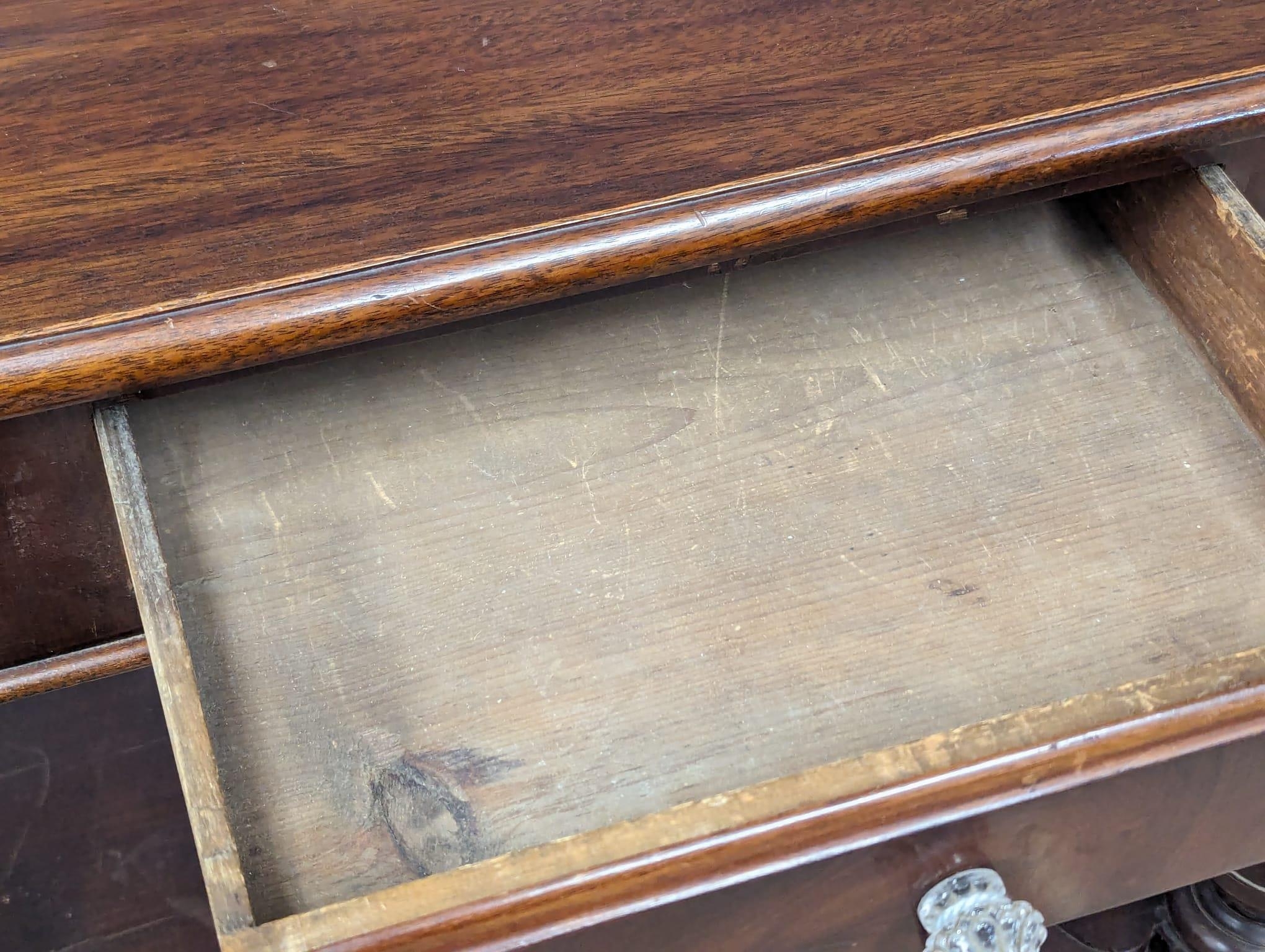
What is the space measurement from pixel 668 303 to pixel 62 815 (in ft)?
1.71

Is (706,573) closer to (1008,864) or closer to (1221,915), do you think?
(1008,864)

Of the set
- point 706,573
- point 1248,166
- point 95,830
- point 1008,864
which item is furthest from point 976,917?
point 95,830

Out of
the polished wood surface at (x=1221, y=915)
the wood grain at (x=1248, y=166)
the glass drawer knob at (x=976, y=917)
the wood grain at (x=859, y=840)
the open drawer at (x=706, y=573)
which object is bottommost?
the polished wood surface at (x=1221, y=915)

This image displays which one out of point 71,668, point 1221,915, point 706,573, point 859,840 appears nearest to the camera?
Result: point 859,840

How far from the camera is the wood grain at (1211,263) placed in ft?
1.68

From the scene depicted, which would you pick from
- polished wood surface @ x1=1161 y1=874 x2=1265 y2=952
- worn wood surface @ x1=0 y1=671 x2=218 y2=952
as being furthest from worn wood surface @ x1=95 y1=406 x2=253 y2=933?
polished wood surface @ x1=1161 y1=874 x2=1265 y2=952

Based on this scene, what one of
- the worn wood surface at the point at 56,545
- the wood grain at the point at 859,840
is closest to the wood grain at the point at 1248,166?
the wood grain at the point at 859,840

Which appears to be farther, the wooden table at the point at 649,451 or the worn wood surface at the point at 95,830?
the worn wood surface at the point at 95,830

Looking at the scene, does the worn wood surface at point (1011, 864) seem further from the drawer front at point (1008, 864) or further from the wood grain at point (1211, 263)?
the wood grain at point (1211, 263)

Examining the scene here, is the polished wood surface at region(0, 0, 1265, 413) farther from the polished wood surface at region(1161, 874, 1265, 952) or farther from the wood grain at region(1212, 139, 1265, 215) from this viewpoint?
the polished wood surface at region(1161, 874, 1265, 952)

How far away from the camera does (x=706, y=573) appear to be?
1.55ft

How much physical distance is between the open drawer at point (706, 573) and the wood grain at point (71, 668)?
15 centimetres

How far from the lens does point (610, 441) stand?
0.52 meters

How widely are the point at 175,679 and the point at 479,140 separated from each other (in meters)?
0.25
